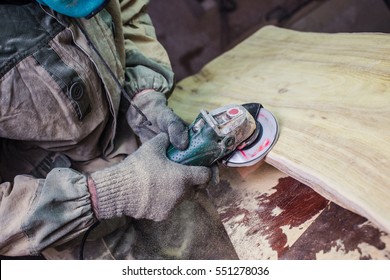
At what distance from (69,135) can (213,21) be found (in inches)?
77.4

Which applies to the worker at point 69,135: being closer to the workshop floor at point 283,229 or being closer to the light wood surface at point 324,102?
the workshop floor at point 283,229

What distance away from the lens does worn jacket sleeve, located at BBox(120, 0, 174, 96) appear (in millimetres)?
1464

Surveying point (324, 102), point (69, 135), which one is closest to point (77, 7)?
point (69, 135)

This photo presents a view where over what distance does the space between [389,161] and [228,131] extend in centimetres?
40

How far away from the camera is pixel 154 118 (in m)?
1.34

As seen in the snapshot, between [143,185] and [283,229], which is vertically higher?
[143,185]

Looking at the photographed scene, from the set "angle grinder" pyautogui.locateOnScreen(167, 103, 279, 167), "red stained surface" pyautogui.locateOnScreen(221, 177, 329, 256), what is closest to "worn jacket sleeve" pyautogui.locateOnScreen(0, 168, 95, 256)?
"angle grinder" pyautogui.locateOnScreen(167, 103, 279, 167)

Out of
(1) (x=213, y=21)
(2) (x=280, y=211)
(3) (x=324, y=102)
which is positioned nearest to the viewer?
(2) (x=280, y=211)

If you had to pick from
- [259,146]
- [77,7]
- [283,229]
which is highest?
[77,7]

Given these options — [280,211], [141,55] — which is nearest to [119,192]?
[280,211]

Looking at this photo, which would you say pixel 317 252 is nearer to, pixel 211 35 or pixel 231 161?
pixel 231 161

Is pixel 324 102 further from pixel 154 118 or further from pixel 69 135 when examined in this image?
pixel 69 135

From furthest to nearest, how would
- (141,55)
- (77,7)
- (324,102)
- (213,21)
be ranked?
(213,21) → (141,55) → (324,102) → (77,7)

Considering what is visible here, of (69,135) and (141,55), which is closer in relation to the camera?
(69,135)
